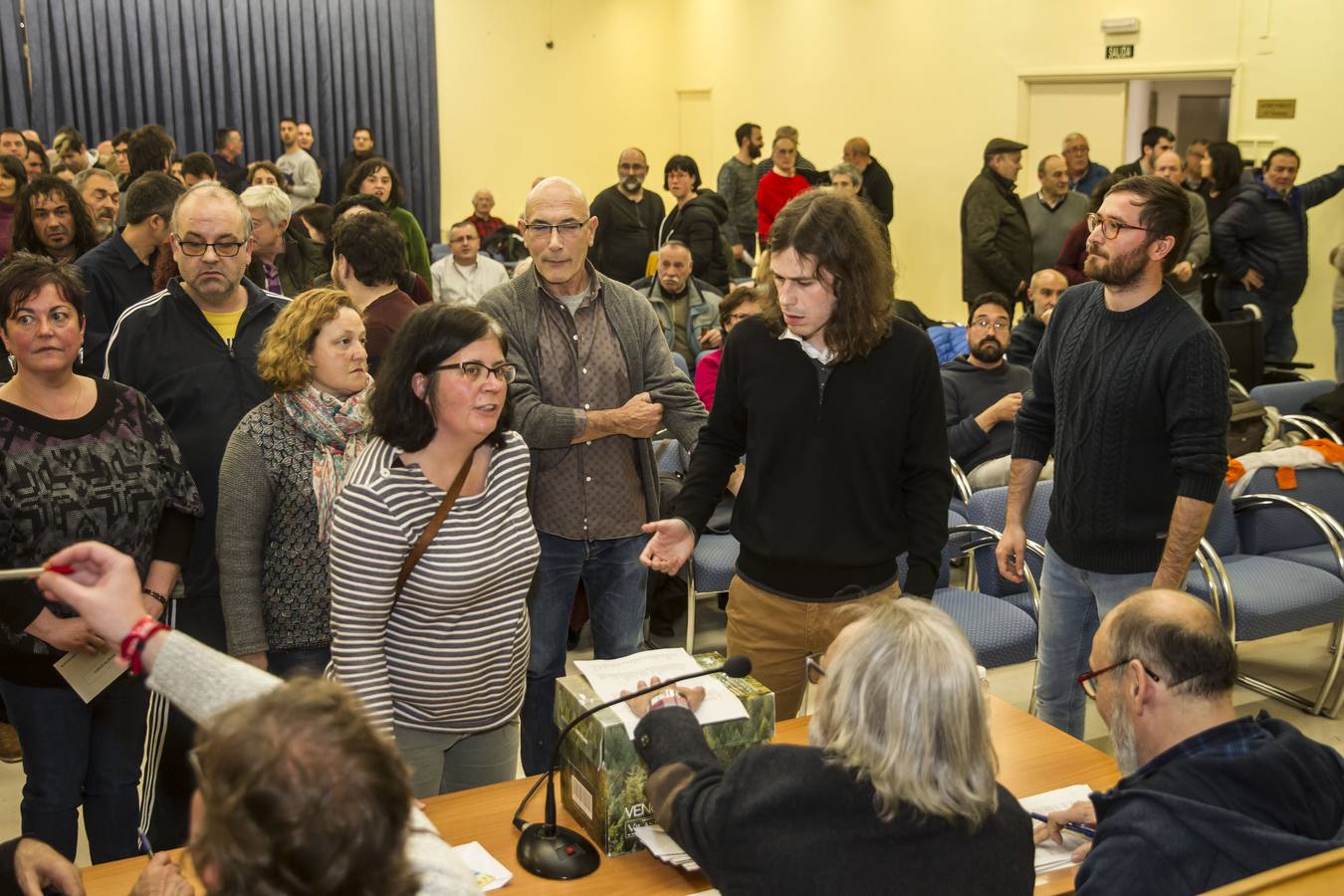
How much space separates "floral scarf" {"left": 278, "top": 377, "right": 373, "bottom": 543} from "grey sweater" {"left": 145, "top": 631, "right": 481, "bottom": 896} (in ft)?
3.66

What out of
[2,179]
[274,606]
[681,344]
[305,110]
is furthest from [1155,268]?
[305,110]

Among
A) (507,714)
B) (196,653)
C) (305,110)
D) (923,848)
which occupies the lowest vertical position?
(507,714)

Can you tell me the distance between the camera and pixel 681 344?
672 centimetres

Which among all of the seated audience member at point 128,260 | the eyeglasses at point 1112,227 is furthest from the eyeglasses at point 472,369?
the seated audience member at point 128,260

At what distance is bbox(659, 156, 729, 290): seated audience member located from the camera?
8.29 meters

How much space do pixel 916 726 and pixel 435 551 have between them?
3.16ft

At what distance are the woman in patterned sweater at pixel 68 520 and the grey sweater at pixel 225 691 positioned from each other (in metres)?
1.12

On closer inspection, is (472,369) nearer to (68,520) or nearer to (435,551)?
(435,551)

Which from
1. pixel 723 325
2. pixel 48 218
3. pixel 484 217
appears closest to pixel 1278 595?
pixel 723 325

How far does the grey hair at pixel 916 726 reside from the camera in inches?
63.9

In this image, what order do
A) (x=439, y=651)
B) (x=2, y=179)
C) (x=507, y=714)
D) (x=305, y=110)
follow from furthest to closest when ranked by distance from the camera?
(x=305, y=110) → (x=2, y=179) → (x=507, y=714) → (x=439, y=651)

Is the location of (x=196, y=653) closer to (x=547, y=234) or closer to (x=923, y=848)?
(x=923, y=848)

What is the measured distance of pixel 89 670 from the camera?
2572 mm

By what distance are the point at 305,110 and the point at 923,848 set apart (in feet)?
39.3
